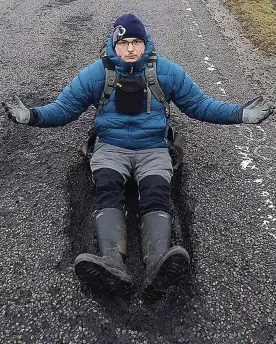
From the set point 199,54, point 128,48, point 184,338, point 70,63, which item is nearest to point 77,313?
point 184,338

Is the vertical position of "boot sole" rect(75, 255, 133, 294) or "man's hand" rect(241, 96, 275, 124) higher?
"man's hand" rect(241, 96, 275, 124)

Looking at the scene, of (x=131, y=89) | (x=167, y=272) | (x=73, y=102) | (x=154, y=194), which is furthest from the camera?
(x=73, y=102)

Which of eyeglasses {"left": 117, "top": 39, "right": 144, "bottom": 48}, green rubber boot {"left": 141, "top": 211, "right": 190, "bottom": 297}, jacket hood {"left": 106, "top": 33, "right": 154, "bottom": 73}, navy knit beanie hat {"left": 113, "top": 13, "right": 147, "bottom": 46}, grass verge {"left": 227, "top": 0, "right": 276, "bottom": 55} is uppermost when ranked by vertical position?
navy knit beanie hat {"left": 113, "top": 13, "right": 147, "bottom": 46}

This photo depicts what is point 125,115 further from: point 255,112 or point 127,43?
point 255,112

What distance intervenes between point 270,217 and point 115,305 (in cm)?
153

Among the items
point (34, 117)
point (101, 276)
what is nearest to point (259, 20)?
point (34, 117)

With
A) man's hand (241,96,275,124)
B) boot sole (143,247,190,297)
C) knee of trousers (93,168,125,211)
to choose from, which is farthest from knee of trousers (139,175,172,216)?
man's hand (241,96,275,124)

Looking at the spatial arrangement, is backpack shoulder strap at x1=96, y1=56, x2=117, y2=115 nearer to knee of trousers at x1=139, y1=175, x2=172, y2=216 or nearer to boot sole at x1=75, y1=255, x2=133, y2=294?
knee of trousers at x1=139, y1=175, x2=172, y2=216

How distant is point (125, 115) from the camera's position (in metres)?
3.91

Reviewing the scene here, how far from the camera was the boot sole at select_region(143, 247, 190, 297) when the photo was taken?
9.09ft

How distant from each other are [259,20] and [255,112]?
6.23 metres

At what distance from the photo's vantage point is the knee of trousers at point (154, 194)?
132 inches

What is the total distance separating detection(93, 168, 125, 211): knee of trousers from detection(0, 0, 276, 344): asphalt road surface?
0.30 meters

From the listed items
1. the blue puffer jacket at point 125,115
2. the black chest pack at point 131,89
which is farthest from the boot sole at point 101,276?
the black chest pack at point 131,89
